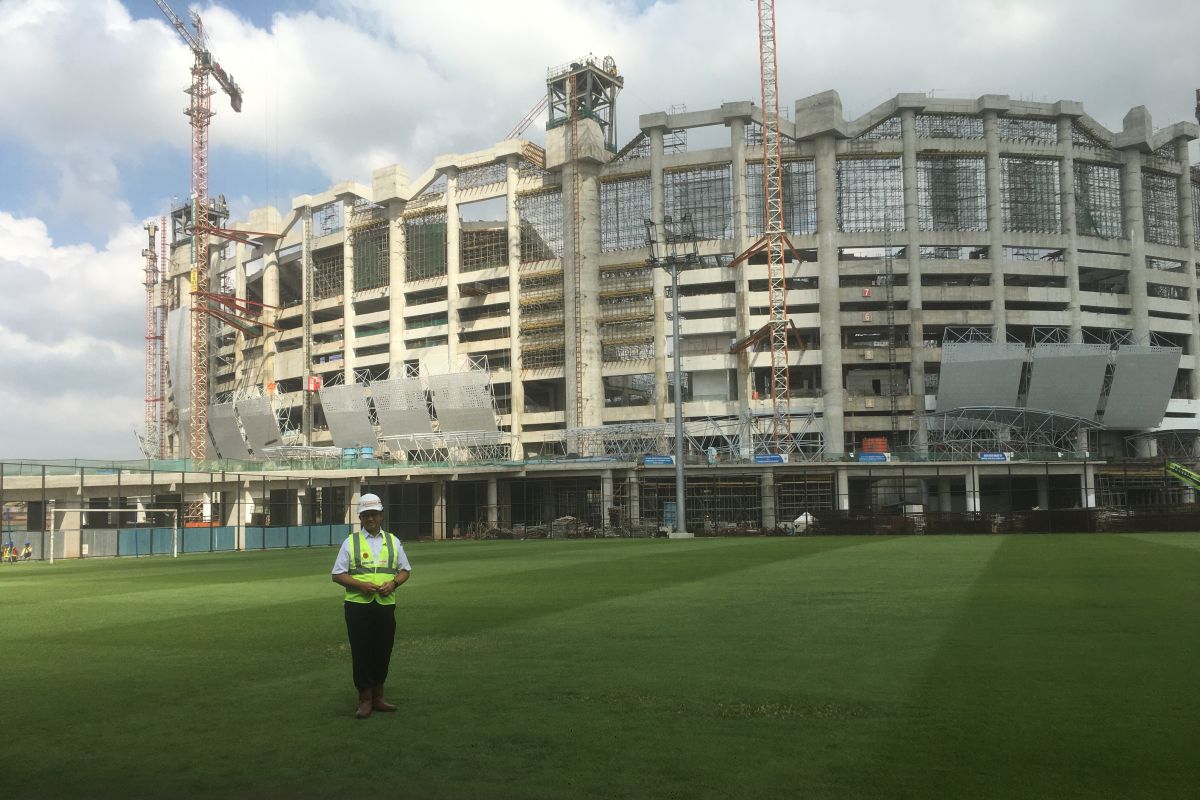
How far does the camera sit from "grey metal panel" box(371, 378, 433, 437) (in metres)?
111

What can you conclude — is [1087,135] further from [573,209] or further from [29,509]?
[29,509]

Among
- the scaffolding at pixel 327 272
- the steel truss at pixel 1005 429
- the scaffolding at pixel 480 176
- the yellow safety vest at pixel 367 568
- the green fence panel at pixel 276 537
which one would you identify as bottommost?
the green fence panel at pixel 276 537

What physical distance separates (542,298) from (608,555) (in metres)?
76.4

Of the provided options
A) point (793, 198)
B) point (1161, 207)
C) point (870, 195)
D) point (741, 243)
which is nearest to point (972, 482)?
point (741, 243)

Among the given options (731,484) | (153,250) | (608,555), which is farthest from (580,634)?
(153,250)

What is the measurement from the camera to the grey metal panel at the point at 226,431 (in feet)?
428

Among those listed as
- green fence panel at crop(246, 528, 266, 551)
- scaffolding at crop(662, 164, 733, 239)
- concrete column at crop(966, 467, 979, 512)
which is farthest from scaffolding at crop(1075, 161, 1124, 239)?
green fence panel at crop(246, 528, 266, 551)

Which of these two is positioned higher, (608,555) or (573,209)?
(573,209)

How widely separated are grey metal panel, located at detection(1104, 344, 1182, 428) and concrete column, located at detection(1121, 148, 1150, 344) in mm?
8790

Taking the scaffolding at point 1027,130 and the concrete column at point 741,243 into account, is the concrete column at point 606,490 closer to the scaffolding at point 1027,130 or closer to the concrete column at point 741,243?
the concrete column at point 741,243

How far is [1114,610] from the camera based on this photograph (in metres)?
16.6

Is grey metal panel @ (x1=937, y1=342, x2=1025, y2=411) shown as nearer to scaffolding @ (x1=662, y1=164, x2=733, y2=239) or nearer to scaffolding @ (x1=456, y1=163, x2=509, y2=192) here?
scaffolding @ (x1=662, y1=164, x2=733, y2=239)

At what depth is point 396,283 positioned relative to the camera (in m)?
123

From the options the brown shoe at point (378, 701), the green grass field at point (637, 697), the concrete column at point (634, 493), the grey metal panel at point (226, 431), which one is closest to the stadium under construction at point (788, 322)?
the concrete column at point (634, 493)
